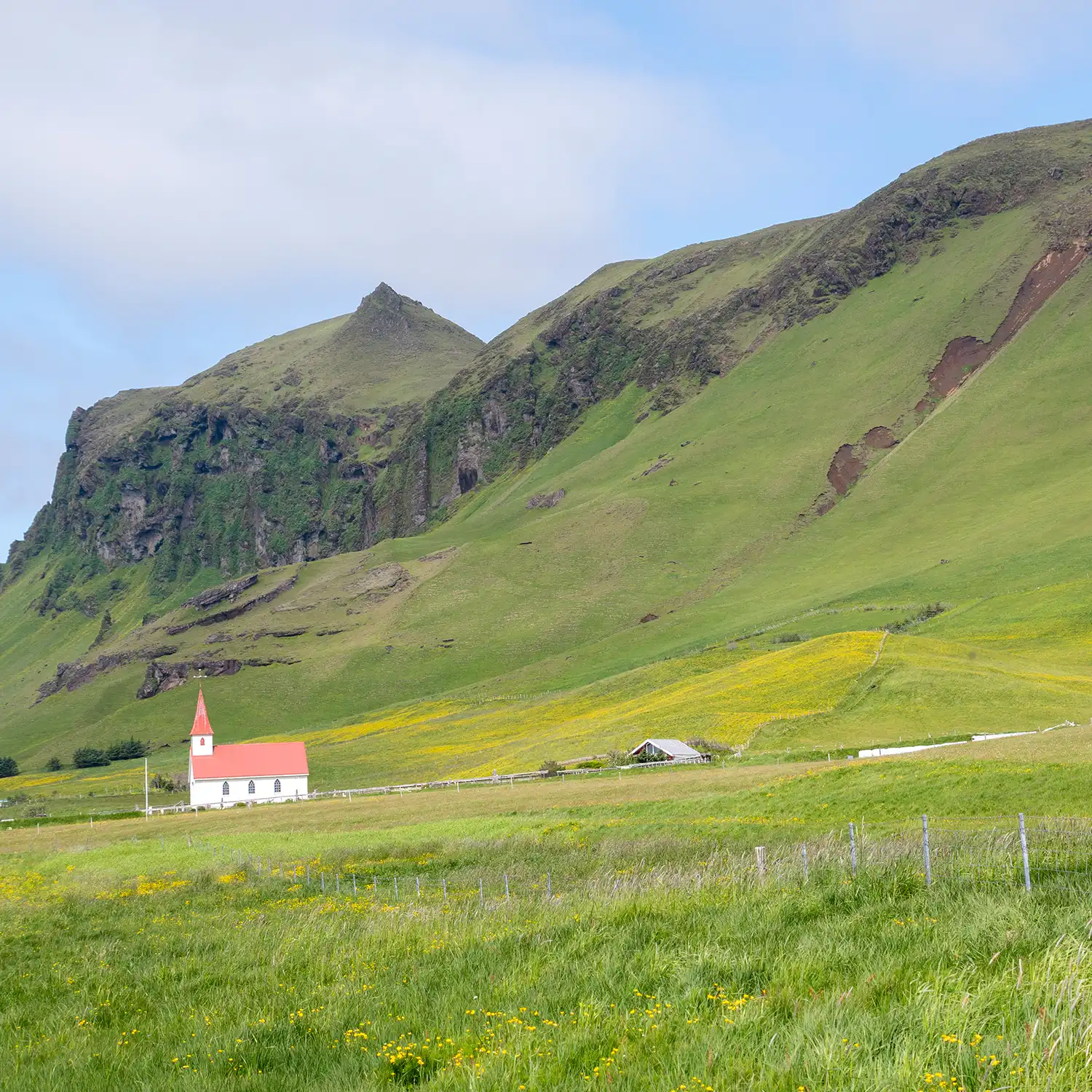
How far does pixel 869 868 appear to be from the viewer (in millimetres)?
18312

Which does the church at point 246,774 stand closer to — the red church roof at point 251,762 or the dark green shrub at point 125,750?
the red church roof at point 251,762

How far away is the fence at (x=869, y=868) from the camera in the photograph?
58.4ft

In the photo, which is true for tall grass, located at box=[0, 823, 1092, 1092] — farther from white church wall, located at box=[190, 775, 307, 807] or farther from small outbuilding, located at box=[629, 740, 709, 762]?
white church wall, located at box=[190, 775, 307, 807]

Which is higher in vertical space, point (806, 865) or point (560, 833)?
point (806, 865)

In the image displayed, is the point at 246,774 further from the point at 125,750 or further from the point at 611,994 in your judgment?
the point at 611,994

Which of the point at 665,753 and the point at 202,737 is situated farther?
the point at 202,737

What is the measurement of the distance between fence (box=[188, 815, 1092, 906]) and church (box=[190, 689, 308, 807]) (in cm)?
7900

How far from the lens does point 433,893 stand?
27328mm

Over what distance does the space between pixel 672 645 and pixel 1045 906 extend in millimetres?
156706

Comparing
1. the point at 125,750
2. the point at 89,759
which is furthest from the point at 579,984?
the point at 125,750

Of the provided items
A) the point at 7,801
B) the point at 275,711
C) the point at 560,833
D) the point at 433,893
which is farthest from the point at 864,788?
the point at 275,711

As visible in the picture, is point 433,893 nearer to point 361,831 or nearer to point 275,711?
point 361,831

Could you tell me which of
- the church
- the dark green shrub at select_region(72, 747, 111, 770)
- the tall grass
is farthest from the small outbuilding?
the dark green shrub at select_region(72, 747, 111, 770)

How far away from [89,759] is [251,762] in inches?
3617
